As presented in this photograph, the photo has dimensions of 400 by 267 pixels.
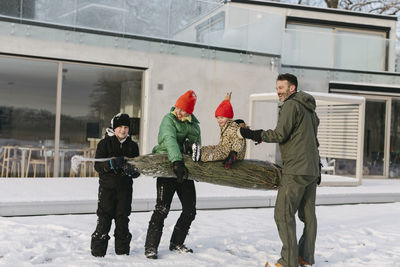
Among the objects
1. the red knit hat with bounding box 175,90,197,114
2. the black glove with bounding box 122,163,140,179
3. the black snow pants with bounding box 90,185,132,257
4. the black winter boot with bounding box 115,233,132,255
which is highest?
the red knit hat with bounding box 175,90,197,114

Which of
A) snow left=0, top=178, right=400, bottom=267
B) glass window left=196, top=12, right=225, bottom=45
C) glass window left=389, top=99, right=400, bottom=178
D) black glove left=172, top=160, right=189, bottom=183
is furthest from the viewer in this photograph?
glass window left=389, top=99, right=400, bottom=178

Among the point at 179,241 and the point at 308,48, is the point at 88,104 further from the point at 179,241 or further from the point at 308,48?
the point at 308,48

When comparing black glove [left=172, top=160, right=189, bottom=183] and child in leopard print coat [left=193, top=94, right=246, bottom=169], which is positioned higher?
child in leopard print coat [left=193, top=94, right=246, bottom=169]

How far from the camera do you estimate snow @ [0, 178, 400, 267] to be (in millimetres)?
4527

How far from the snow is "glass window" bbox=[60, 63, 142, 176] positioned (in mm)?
1792

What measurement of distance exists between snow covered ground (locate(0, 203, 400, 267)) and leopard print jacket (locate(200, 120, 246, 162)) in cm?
105

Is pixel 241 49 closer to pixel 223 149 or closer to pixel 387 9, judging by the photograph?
pixel 223 149

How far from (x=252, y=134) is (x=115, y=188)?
1.40 m

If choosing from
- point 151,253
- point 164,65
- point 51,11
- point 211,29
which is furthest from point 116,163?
point 211,29

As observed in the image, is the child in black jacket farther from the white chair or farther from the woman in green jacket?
the white chair

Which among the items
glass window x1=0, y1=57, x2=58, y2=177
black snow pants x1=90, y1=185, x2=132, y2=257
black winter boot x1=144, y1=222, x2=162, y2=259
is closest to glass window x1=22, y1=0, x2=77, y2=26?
glass window x1=0, y1=57, x2=58, y2=177

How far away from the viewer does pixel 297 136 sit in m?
4.03

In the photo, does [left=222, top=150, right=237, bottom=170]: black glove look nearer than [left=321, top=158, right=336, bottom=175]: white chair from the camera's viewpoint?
Yes

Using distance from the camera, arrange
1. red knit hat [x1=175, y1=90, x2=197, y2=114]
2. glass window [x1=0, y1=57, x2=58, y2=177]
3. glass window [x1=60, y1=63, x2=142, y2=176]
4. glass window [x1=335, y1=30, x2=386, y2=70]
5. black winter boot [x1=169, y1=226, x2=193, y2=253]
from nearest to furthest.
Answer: red knit hat [x1=175, y1=90, x2=197, y2=114] → black winter boot [x1=169, y1=226, x2=193, y2=253] → glass window [x1=0, y1=57, x2=58, y2=177] → glass window [x1=60, y1=63, x2=142, y2=176] → glass window [x1=335, y1=30, x2=386, y2=70]
